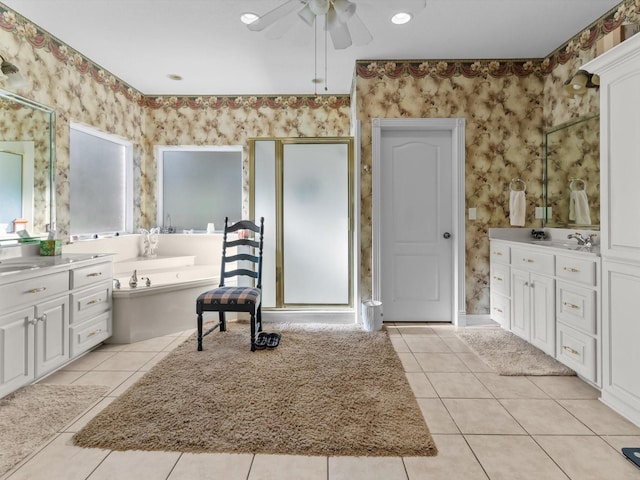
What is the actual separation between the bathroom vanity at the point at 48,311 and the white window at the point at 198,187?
1.87m

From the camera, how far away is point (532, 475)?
1.58m

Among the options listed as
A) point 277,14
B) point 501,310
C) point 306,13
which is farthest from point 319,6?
point 501,310

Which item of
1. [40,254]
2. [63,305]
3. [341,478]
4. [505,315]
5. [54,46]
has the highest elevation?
[54,46]

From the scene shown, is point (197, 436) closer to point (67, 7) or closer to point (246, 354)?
point (246, 354)

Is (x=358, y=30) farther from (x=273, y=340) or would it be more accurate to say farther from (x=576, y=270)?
(x=273, y=340)

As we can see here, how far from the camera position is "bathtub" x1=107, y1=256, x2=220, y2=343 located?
3.25m

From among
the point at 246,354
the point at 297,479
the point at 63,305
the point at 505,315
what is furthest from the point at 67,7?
the point at 505,315

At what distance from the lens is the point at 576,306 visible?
2.48 metres

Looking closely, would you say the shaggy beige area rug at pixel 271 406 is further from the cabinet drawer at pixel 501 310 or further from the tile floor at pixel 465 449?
the cabinet drawer at pixel 501 310

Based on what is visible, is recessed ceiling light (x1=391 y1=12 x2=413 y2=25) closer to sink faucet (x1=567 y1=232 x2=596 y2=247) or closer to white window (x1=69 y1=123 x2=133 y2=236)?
sink faucet (x1=567 y1=232 x2=596 y2=247)

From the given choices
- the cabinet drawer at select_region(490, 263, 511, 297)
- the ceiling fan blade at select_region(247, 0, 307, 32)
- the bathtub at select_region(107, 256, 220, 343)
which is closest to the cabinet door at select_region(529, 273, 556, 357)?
the cabinet drawer at select_region(490, 263, 511, 297)

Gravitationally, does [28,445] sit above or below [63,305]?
below

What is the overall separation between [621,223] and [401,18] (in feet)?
7.04

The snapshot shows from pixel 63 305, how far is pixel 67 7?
2.22 m
